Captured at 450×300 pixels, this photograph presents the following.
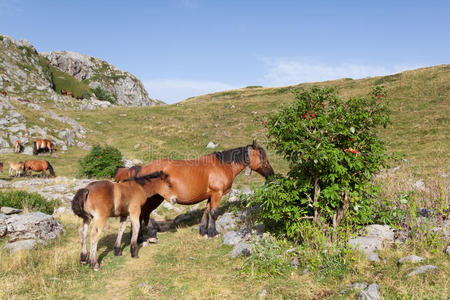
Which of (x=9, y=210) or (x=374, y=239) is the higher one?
(x=9, y=210)

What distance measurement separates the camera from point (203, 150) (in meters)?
28.0

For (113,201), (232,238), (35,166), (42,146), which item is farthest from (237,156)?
(42,146)

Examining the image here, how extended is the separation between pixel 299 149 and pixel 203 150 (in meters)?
22.5

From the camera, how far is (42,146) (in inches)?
982

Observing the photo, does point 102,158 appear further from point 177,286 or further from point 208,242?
point 177,286

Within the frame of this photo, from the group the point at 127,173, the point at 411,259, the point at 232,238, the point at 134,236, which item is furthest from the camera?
the point at 127,173

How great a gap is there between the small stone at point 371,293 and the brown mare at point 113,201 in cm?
567

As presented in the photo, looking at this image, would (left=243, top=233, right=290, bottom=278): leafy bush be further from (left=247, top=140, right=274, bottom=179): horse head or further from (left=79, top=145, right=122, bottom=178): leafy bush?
(left=79, top=145, right=122, bottom=178): leafy bush

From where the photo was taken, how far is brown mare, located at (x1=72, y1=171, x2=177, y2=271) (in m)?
6.66

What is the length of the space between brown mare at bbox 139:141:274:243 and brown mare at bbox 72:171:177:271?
15.5 inches

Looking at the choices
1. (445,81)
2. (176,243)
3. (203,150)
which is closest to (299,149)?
(176,243)

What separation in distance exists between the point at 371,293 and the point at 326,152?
275 centimetres

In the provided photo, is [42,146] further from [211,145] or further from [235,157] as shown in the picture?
[235,157]

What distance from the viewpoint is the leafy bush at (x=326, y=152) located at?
19.3 ft
